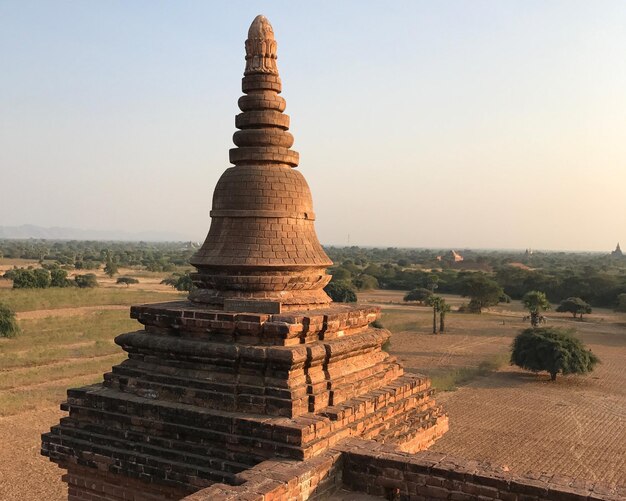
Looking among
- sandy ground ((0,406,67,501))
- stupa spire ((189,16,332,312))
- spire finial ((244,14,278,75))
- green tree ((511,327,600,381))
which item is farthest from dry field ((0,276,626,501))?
spire finial ((244,14,278,75))

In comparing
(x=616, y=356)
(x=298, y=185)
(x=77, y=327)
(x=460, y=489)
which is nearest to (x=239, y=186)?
(x=298, y=185)

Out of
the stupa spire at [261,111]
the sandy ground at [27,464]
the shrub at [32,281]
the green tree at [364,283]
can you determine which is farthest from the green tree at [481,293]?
the stupa spire at [261,111]

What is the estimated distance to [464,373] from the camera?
2822cm

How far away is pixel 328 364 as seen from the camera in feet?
19.0

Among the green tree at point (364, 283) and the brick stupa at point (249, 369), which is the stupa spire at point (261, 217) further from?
the green tree at point (364, 283)

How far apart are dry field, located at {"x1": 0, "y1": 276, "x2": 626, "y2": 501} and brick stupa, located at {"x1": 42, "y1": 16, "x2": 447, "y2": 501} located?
368 inches

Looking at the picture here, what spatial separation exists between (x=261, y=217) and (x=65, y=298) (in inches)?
1732

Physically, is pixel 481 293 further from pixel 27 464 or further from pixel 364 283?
pixel 27 464

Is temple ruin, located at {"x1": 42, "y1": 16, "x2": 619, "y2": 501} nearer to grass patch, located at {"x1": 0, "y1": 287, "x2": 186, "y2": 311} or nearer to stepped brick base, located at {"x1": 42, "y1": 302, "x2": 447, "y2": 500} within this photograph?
stepped brick base, located at {"x1": 42, "y1": 302, "x2": 447, "y2": 500}

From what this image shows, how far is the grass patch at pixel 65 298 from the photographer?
42469 mm

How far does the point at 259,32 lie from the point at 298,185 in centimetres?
186

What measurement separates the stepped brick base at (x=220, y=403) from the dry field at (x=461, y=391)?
362 inches

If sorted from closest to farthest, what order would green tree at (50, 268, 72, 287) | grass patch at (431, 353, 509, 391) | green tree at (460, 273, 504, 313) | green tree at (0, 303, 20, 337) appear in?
grass patch at (431, 353, 509, 391) < green tree at (0, 303, 20, 337) < green tree at (460, 273, 504, 313) < green tree at (50, 268, 72, 287)

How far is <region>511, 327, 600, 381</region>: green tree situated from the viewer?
27.1 meters
